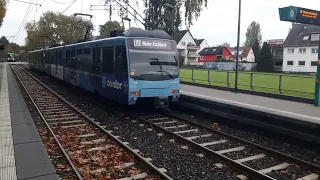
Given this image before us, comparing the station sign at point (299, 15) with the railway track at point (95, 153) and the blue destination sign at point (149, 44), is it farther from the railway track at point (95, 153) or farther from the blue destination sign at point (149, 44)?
the railway track at point (95, 153)

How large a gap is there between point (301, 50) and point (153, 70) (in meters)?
53.4

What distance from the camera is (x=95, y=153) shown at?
673 centimetres

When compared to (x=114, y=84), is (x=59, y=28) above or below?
above

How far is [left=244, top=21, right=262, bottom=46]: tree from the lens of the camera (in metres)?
119

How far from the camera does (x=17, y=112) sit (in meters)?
10.6

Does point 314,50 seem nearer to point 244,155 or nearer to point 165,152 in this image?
point 244,155

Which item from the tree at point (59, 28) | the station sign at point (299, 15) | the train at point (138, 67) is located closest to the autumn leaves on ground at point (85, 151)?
the train at point (138, 67)

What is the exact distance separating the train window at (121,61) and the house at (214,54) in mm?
78284

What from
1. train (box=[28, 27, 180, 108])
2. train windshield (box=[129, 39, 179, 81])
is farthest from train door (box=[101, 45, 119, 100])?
train windshield (box=[129, 39, 179, 81])

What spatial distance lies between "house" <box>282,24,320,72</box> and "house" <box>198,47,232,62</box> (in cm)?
2770

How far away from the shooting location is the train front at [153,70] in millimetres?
10086

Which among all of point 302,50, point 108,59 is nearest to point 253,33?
point 302,50

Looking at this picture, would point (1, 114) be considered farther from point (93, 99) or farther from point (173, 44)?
point (173, 44)

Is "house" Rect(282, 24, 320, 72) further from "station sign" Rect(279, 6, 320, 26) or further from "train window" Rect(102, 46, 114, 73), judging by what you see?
"train window" Rect(102, 46, 114, 73)
